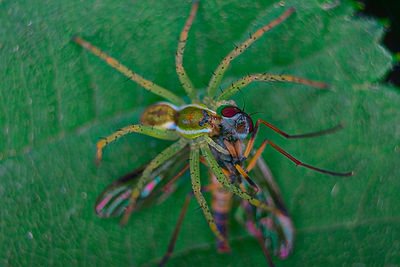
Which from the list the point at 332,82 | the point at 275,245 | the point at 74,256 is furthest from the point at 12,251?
the point at 332,82

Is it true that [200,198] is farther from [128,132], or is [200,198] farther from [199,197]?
[128,132]

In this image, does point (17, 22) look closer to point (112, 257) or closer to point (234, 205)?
point (112, 257)

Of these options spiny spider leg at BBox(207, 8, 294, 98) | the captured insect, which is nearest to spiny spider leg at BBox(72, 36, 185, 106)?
the captured insect

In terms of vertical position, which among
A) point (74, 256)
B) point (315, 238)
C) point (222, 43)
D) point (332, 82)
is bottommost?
point (315, 238)

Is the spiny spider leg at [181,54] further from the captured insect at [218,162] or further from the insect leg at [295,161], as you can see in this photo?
the insect leg at [295,161]

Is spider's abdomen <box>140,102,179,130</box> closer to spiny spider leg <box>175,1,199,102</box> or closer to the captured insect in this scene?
the captured insect

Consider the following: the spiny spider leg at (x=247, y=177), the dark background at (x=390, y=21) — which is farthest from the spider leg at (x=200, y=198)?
the dark background at (x=390, y=21)

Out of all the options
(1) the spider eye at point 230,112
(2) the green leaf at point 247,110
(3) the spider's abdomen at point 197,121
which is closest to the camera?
(2) the green leaf at point 247,110
